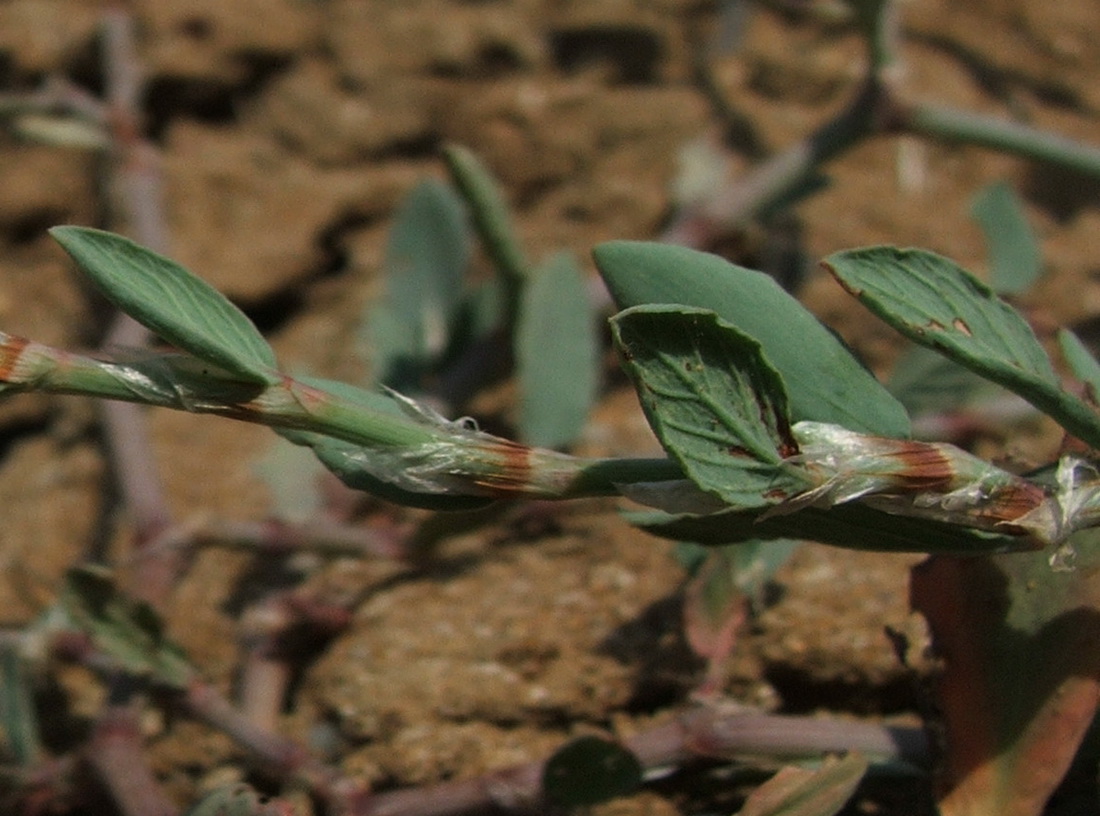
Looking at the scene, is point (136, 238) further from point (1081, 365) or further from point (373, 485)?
point (1081, 365)

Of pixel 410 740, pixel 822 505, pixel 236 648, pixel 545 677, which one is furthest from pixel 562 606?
pixel 822 505

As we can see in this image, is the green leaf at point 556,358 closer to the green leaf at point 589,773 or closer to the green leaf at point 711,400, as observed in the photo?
the green leaf at point 589,773

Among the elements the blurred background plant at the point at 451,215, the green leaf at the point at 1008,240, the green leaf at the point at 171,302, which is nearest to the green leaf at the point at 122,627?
the blurred background plant at the point at 451,215

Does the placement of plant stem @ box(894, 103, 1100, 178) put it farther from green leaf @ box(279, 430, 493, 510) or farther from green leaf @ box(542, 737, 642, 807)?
green leaf @ box(279, 430, 493, 510)

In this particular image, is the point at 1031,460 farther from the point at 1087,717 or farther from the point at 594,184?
the point at 594,184

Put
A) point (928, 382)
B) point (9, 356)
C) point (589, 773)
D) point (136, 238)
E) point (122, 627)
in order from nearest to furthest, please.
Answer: point (9, 356) < point (589, 773) < point (122, 627) < point (928, 382) < point (136, 238)

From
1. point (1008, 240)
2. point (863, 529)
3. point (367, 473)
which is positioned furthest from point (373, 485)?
point (1008, 240)
